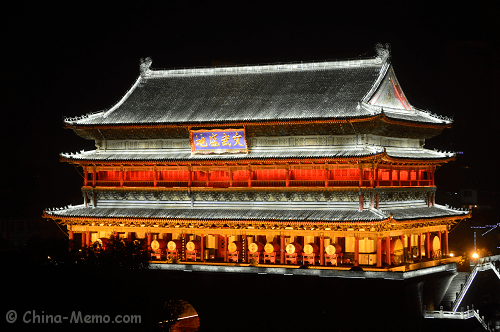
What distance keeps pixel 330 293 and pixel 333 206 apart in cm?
568

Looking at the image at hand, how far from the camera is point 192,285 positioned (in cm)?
4766

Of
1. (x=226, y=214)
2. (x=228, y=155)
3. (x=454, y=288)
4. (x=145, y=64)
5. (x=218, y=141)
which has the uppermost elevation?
(x=145, y=64)

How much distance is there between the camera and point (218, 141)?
167 feet

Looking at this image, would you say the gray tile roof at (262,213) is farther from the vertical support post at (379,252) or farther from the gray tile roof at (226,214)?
the vertical support post at (379,252)

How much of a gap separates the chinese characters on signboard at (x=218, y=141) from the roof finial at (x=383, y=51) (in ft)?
33.7

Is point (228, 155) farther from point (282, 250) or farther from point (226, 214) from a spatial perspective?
point (282, 250)

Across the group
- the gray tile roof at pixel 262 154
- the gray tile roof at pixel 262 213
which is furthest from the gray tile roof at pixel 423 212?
the gray tile roof at pixel 262 154

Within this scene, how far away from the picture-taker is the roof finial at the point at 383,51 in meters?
51.0

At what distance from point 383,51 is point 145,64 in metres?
17.6

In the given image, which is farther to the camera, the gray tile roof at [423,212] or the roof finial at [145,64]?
the roof finial at [145,64]

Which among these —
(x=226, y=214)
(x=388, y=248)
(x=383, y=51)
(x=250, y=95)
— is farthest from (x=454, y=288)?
(x=250, y=95)

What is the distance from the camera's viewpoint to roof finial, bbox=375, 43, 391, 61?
5100 centimetres

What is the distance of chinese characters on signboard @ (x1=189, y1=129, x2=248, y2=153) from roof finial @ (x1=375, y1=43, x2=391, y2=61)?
10270 mm

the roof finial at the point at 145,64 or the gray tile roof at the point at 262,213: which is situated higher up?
the roof finial at the point at 145,64
